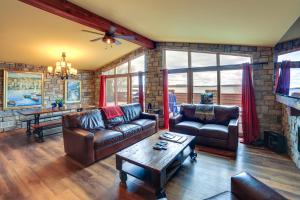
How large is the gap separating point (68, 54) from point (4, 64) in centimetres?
193

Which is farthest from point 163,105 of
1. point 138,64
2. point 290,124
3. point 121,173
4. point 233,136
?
point 121,173

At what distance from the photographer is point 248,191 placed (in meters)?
1.28

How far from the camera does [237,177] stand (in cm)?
142

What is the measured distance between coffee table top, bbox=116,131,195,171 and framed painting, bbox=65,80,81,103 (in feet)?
17.6

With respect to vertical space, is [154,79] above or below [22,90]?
above

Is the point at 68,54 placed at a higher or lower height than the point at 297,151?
higher

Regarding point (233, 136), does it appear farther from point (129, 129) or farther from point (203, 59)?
point (203, 59)

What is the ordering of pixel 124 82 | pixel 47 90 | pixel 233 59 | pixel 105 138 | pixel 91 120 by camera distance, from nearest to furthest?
pixel 105 138
pixel 91 120
pixel 233 59
pixel 47 90
pixel 124 82

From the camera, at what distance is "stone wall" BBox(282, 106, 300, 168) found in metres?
2.72

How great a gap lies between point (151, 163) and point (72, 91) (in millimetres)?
6103

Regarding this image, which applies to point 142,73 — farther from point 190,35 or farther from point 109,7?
point 109,7

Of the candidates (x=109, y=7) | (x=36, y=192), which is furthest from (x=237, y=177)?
(x=109, y=7)

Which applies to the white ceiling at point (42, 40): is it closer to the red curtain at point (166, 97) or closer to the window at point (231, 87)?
the red curtain at point (166, 97)

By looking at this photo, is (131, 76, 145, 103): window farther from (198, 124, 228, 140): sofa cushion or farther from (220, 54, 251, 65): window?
(198, 124, 228, 140): sofa cushion
